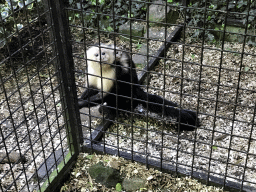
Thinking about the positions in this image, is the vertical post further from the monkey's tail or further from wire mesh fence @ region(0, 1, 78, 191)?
the monkey's tail

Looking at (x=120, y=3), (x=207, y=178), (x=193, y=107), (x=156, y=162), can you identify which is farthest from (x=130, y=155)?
(x=120, y=3)

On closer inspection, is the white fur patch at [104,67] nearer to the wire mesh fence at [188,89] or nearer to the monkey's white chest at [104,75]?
the monkey's white chest at [104,75]

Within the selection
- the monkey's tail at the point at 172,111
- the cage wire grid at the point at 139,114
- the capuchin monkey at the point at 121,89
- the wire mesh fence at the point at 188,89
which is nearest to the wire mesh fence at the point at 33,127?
the cage wire grid at the point at 139,114

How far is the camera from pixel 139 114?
272cm

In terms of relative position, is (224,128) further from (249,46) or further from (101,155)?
(249,46)

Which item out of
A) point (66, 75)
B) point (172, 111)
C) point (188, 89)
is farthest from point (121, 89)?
point (66, 75)

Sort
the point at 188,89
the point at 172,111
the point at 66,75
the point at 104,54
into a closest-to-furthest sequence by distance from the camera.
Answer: the point at 66,75, the point at 172,111, the point at 104,54, the point at 188,89

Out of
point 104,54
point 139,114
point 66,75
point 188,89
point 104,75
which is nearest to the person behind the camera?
point 66,75

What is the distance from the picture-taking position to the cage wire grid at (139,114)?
7.02 feet

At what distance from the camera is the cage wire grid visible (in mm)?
2139

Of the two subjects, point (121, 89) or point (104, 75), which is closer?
point (121, 89)

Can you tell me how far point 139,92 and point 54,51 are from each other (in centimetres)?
124

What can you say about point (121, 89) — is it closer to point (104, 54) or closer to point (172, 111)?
point (104, 54)

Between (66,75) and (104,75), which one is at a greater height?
(66,75)
